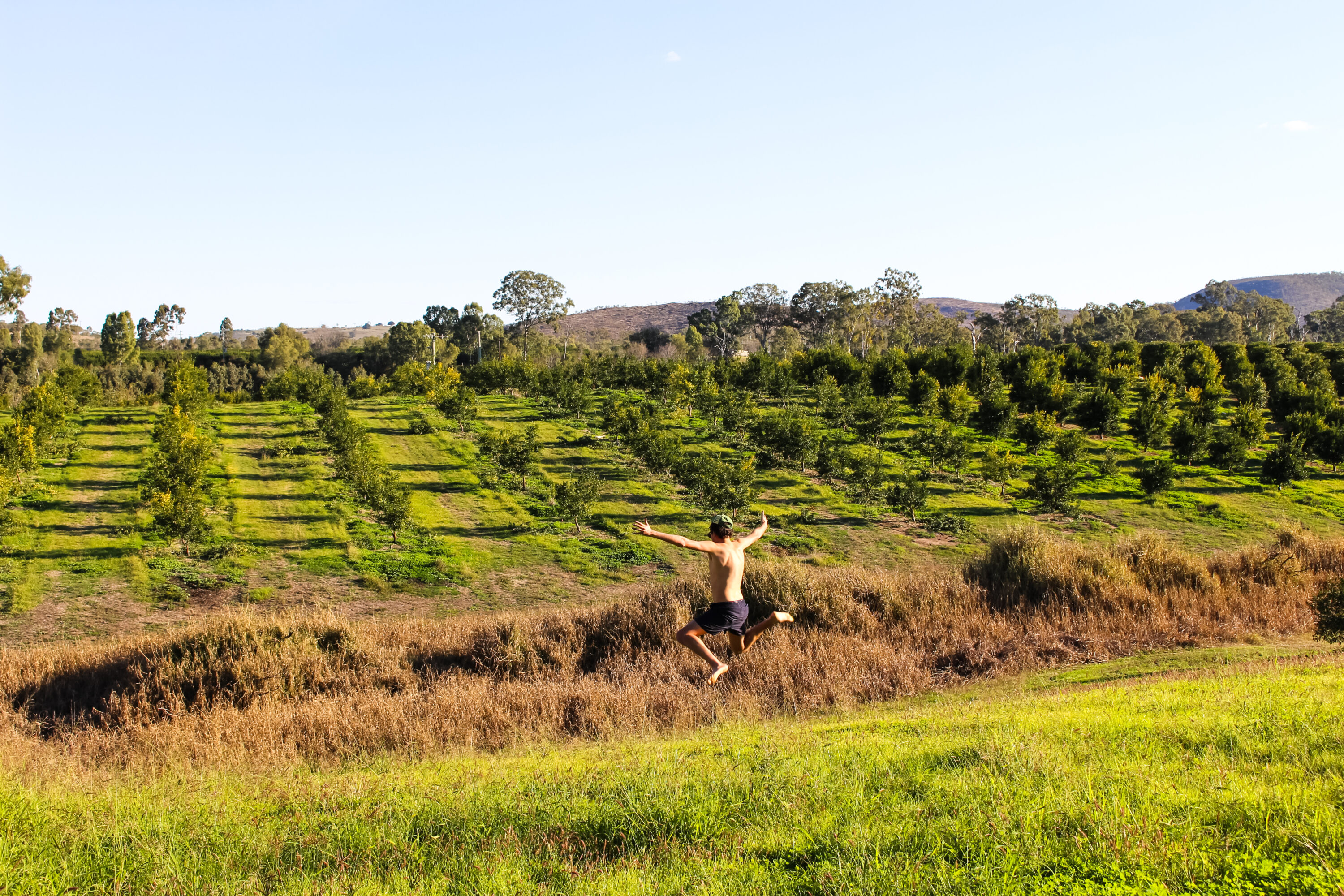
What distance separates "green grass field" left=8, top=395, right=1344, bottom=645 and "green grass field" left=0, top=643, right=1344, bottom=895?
42.3 ft

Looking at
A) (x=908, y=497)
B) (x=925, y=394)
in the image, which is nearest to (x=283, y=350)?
(x=925, y=394)

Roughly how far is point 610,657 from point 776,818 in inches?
355

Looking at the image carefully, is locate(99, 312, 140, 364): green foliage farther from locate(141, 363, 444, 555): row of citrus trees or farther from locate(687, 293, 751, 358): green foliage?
locate(687, 293, 751, 358): green foliage

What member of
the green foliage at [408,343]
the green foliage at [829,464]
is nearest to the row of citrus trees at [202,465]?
the green foliage at [829,464]

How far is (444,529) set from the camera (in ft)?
92.2

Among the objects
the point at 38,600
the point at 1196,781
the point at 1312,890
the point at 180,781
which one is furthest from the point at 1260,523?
the point at 38,600

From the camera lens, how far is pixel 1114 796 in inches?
241

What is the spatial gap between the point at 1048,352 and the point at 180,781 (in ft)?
199

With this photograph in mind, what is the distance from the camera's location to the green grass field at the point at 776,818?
5375 millimetres

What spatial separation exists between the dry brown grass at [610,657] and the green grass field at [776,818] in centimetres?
228

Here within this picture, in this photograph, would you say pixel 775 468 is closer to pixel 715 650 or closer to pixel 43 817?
pixel 715 650

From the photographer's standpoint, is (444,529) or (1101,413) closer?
(444,529)

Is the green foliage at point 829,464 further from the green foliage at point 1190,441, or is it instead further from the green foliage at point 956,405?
the green foliage at point 1190,441

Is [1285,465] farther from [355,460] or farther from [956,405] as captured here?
[355,460]
